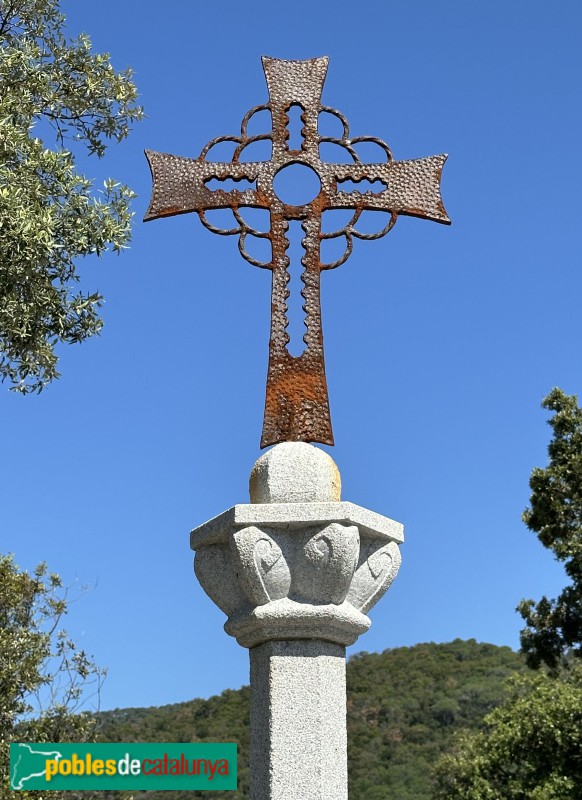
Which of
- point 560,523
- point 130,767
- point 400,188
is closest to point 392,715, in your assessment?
point 560,523

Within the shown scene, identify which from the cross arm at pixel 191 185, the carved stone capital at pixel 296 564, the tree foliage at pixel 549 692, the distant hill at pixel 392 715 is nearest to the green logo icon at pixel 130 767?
the carved stone capital at pixel 296 564

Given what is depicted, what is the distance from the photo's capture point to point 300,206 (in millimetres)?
6250

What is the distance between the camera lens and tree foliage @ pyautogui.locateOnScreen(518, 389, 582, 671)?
628 inches

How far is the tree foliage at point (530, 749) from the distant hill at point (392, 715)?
8634 mm

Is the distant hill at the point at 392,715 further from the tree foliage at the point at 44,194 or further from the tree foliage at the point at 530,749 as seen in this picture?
the tree foliage at the point at 44,194

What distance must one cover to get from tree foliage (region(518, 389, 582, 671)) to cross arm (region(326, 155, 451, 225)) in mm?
10023

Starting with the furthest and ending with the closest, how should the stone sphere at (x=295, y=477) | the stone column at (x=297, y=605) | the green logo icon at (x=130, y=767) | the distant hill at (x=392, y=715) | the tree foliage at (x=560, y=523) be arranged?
the distant hill at (x=392, y=715), the tree foliage at (x=560, y=523), the green logo icon at (x=130, y=767), the stone sphere at (x=295, y=477), the stone column at (x=297, y=605)

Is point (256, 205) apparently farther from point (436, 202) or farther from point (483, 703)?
point (483, 703)

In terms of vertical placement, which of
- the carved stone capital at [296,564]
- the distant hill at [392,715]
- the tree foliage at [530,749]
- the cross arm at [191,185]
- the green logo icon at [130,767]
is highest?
the distant hill at [392,715]

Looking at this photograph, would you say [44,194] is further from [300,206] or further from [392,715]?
[392,715]

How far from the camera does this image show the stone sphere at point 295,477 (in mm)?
5332

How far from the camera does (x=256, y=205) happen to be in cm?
623

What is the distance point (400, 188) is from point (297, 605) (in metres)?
2.67

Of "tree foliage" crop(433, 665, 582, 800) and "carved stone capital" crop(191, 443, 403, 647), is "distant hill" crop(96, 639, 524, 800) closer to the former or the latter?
"tree foliage" crop(433, 665, 582, 800)
